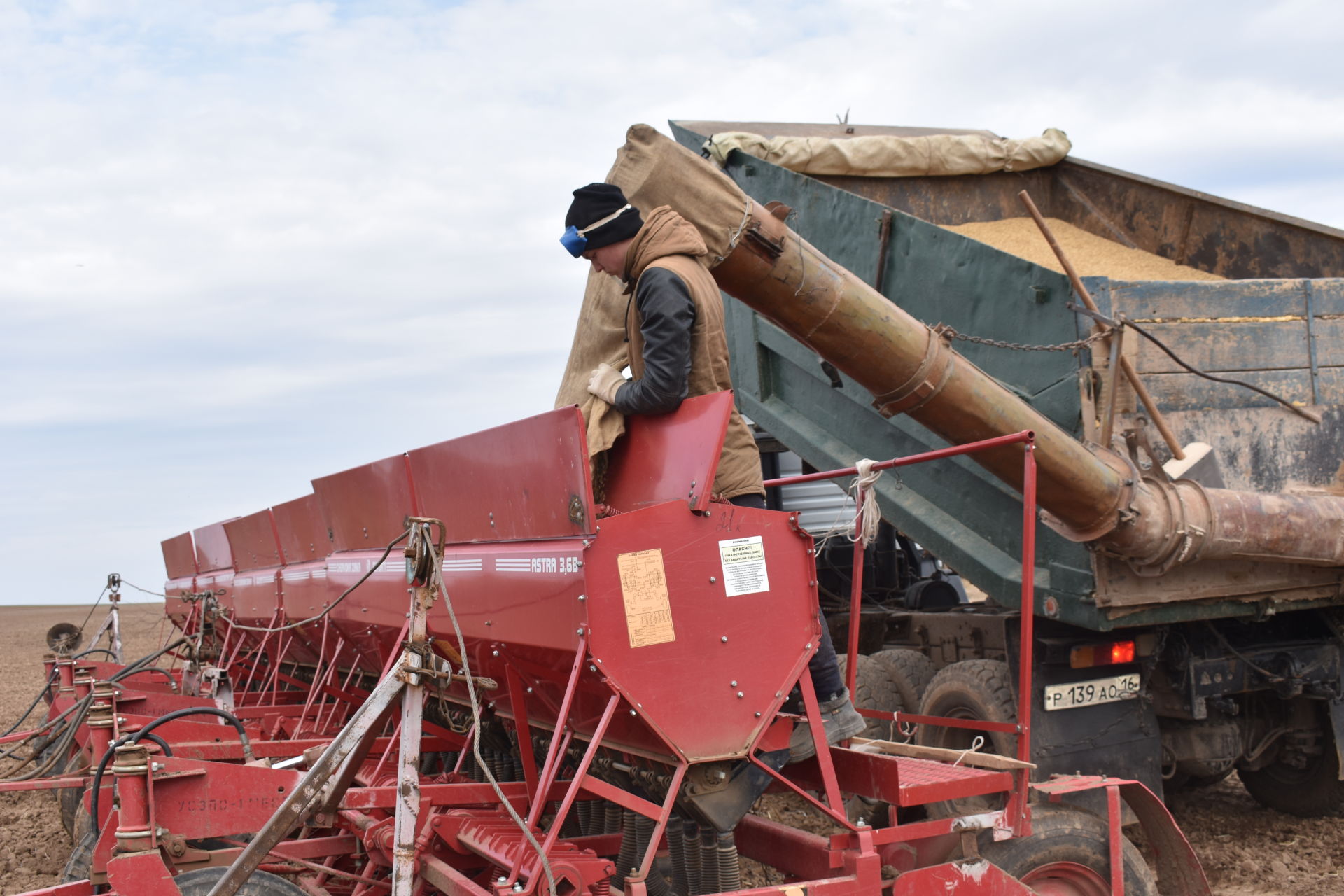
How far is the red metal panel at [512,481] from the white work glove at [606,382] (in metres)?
0.30

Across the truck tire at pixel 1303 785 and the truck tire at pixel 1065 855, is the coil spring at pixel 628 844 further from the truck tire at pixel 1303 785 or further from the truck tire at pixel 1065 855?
the truck tire at pixel 1303 785

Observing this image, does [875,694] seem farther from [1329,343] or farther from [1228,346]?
[1329,343]

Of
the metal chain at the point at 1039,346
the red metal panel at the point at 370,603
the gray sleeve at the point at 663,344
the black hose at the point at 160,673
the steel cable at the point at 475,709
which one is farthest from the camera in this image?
the black hose at the point at 160,673

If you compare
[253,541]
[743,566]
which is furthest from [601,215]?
[253,541]

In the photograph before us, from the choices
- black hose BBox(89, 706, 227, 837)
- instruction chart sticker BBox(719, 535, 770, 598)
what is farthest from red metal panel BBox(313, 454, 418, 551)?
instruction chart sticker BBox(719, 535, 770, 598)

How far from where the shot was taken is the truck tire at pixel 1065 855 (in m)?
3.72

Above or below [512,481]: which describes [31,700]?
below

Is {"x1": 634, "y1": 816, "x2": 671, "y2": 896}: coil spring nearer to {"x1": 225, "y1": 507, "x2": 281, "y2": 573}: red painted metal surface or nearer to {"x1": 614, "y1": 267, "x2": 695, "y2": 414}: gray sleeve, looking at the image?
{"x1": 614, "y1": 267, "x2": 695, "y2": 414}: gray sleeve

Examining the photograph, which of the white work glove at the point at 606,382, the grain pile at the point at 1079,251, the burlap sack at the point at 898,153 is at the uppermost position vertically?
the burlap sack at the point at 898,153

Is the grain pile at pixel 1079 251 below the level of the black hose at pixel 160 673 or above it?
above

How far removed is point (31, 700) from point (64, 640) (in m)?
4.09

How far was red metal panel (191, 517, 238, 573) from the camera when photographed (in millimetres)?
9383

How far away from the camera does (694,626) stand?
3148 millimetres

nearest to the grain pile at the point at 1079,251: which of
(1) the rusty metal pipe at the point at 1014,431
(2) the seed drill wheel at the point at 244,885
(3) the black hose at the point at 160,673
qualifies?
(1) the rusty metal pipe at the point at 1014,431
